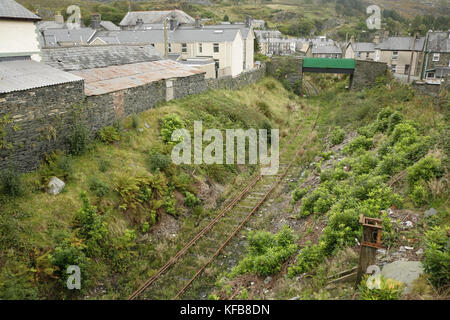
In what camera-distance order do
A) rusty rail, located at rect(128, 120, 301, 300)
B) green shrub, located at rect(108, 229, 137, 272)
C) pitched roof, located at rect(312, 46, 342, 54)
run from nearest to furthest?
1. rusty rail, located at rect(128, 120, 301, 300)
2. green shrub, located at rect(108, 229, 137, 272)
3. pitched roof, located at rect(312, 46, 342, 54)

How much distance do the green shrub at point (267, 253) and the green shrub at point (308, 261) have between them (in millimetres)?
589

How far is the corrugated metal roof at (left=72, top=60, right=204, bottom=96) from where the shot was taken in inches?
617

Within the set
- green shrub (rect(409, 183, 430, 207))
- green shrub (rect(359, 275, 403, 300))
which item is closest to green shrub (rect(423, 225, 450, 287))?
green shrub (rect(359, 275, 403, 300))

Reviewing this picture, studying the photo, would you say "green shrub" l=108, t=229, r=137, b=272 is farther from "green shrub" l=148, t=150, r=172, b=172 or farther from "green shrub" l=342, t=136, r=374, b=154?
"green shrub" l=342, t=136, r=374, b=154

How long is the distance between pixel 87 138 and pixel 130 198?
360 centimetres

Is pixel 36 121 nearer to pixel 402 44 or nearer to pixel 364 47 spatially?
pixel 402 44

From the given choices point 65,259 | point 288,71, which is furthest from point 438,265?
point 288,71

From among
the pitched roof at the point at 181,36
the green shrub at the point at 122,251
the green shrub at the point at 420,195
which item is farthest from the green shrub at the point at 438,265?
the pitched roof at the point at 181,36

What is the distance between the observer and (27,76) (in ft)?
39.5

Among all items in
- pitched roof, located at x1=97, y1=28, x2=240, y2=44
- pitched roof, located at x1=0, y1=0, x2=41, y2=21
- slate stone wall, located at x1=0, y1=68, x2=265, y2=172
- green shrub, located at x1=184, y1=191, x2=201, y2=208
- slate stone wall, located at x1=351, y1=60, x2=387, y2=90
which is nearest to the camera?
slate stone wall, located at x1=0, y1=68, x2=265, y2=172

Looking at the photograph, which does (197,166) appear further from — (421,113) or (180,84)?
(421,113)

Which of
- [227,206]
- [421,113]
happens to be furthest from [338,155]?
[227,206]

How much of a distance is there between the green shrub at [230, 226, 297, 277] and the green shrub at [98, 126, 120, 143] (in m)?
8.19

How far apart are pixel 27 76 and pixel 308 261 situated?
11541 millimetres
